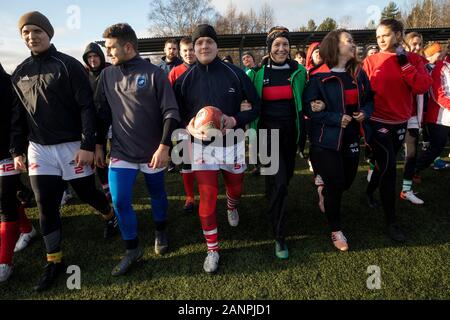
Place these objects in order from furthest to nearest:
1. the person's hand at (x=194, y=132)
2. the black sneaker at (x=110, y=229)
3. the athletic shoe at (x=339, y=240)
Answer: the black sneaker at (x=110, y=229) < the athletic shoe at (x=339, y=240) < the person's hand at (x=194, y=132)

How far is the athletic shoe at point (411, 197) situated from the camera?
4.18 meters

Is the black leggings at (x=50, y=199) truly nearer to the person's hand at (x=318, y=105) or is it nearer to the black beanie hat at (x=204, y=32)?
the black beanie hat at (x=204, y=32)

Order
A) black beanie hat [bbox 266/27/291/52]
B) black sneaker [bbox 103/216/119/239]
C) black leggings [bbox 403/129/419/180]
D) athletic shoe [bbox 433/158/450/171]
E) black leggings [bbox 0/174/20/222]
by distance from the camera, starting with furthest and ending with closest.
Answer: athletic shoe [bbox 433/158/450/171] → black leggings [bbox 403/129/419/180] → black sneaker [bbox 103/216/119/239] → black beanie hat [bbox 266/27/291/52] → black leggings [bbox 0/174/20/222]

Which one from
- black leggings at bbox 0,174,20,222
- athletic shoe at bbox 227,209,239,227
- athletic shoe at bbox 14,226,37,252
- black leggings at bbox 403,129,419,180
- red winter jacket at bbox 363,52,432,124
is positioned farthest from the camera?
black leggings at bbox 403,129,419,180

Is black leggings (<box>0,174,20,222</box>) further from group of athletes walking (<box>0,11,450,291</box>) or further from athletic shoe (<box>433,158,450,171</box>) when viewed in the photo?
athletic shoe (<box>433,158,450,171</box>)

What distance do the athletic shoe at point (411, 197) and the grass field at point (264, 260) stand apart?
4.1 inches

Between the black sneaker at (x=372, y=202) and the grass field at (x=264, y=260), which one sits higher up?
the black sneaker at (x=372, y=202)

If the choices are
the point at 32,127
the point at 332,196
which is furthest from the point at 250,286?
the point at 32,127

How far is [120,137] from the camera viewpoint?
2.87 meters

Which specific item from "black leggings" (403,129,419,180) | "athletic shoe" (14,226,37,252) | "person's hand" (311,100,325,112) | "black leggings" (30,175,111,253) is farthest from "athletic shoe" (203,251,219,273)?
"black leggings" (403,129,419,180)

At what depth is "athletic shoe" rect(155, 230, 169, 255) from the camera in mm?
3322

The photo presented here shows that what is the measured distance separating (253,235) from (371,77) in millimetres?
2410

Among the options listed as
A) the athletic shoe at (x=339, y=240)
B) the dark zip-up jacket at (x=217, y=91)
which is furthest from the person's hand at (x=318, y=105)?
the athletic shoe at (x=339, y=240)

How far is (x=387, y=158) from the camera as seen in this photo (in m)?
3.34
